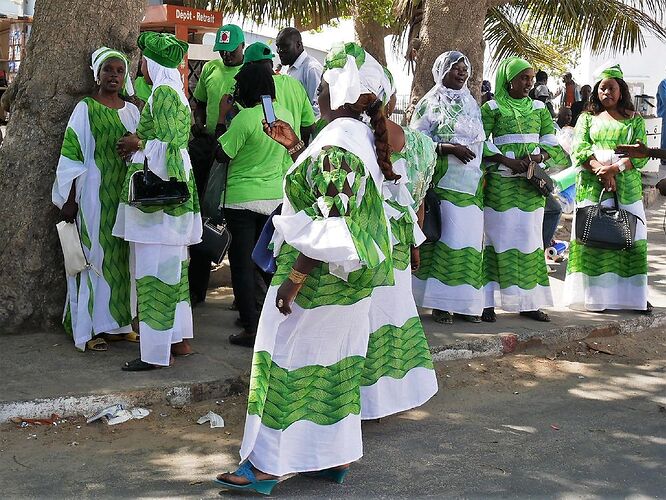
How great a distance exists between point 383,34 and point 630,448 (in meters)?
13.4

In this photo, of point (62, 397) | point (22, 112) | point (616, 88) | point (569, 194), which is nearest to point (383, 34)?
point (569, 194)

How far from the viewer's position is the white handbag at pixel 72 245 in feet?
20.1

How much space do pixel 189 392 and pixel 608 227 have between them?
385cm

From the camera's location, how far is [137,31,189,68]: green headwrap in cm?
554

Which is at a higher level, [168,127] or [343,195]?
[168,127]

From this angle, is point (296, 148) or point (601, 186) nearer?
point (296, 148)

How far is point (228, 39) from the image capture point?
282 inches

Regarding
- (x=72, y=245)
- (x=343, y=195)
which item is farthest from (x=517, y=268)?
(x=343, y=195)

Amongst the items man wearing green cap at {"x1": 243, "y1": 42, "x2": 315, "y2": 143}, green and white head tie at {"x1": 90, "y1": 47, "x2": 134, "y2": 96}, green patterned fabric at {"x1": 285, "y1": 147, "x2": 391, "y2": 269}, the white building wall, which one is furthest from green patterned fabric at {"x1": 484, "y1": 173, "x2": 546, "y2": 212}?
the white building wall

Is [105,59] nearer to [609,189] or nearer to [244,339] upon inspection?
[244,339]

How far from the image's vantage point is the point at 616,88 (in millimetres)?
7762

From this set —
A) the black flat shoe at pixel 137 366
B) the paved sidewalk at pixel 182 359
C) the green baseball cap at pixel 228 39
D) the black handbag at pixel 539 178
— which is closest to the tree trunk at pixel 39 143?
the paved sidewalk at pixel 182 359

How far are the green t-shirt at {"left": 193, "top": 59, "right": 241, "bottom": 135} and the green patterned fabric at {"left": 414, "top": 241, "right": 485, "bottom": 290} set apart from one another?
1879mm

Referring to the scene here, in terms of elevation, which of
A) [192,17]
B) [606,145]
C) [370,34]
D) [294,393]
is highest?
[370,34]
